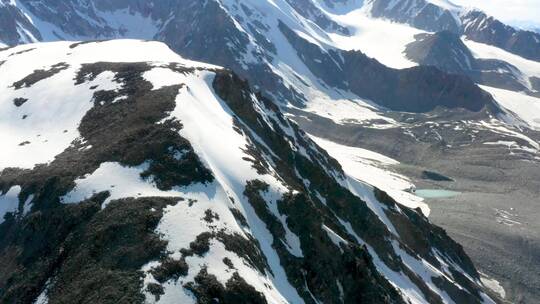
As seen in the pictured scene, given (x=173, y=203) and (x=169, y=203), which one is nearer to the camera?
(x=169, y=203)

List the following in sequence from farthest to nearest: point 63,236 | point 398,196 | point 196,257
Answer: point 398,196 → point 63,236 → point 196,257

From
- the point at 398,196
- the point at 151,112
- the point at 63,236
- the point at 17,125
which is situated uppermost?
the point at 151,112

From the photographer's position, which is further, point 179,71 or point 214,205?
point 179,71

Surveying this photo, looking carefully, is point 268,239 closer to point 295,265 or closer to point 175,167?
point 295,265

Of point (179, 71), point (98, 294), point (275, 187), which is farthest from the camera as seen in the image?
point (179, 71)

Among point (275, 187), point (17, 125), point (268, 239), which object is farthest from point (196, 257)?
point (17, 125)

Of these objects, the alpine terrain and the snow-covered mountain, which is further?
the alpine terrain

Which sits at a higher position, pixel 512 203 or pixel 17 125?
pixel 17 125

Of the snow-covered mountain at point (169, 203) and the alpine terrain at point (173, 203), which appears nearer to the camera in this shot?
the snow-covered mountain at point (169, 203)
